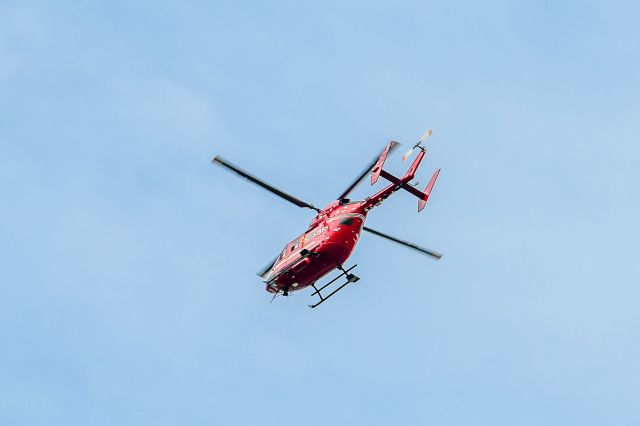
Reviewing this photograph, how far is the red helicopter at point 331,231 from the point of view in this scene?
34062 mm

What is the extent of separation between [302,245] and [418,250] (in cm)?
373

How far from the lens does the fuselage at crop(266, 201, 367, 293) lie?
114 ft

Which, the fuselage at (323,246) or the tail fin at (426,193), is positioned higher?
the tail fin at (426,193)

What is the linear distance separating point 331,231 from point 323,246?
50 centimetres

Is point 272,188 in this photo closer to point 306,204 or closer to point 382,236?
point 306,204

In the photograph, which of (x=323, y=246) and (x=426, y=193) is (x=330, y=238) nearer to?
(x=323, y=246)

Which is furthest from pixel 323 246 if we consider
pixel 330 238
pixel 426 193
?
pixel 426 193

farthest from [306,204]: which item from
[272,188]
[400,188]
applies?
[400,188]

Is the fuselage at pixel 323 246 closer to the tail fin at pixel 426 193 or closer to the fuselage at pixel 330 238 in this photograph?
the fuselage at pixel 330 238

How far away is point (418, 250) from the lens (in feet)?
122

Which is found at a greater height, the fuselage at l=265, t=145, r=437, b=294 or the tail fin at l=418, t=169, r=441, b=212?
the tail fin at l=418, t=169, r=441, b=212

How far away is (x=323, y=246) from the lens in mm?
34656

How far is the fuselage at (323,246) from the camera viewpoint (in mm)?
34688

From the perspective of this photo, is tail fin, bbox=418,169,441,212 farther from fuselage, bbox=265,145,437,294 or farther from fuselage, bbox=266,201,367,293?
fuselage, bbox=266,201,367,293
